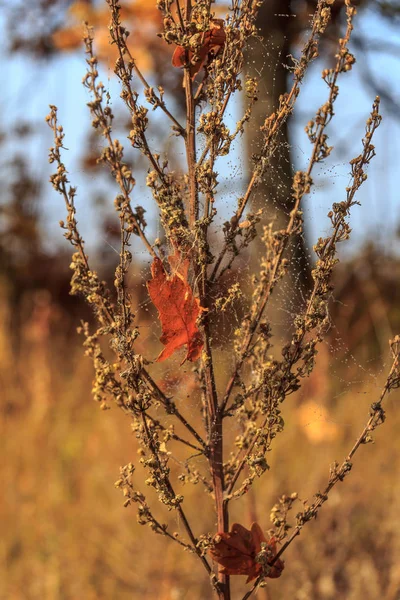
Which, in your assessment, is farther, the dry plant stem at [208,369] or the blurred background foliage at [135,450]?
the blurred background foliage at [135,450]

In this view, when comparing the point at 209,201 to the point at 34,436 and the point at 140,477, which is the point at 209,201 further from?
the point at 34,436

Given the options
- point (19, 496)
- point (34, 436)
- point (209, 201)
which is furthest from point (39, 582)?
point (209, 201)

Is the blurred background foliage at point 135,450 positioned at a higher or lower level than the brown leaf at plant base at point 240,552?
higher

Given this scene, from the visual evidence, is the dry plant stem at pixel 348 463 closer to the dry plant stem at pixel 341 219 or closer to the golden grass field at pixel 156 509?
the dry plant stem at pixel 341 219

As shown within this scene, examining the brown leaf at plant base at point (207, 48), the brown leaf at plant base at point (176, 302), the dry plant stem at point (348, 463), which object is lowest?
the dry plant stem at point (348, 463)

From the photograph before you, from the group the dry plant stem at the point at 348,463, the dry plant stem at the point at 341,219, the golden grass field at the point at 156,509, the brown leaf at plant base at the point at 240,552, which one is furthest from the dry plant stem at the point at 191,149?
the golden grass field at the point at 156,509
